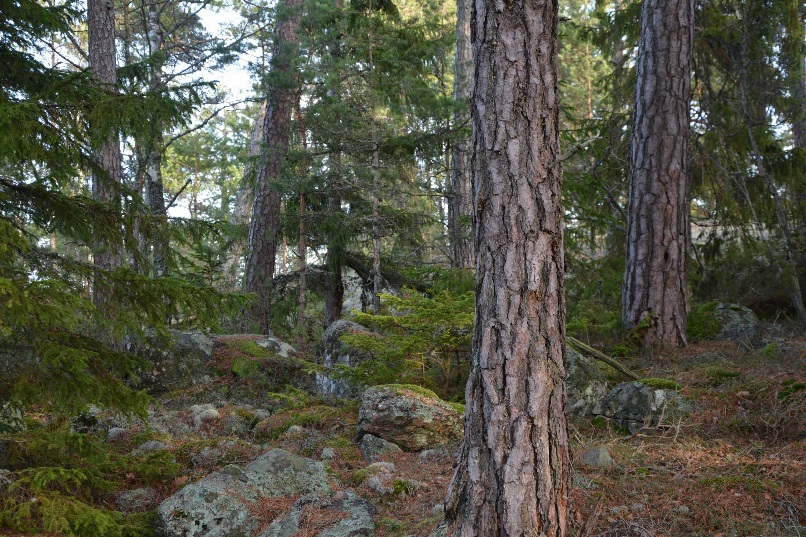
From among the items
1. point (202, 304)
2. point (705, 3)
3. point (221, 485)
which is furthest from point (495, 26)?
point (705, 3)

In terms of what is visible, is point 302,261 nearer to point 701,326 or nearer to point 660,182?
point 660,182

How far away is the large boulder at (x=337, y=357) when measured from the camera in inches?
315

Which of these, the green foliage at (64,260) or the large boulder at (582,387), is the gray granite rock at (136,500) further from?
the large boulder at (582,387)

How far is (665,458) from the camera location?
4340 millimetres

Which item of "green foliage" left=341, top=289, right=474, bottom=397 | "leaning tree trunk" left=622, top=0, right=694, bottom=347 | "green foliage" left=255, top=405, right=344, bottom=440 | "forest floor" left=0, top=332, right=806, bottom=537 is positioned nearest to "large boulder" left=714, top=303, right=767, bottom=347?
"forest floor" left=0, top=332, right=806, bottom=537

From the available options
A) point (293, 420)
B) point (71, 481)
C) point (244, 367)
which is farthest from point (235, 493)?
point (244, 367)

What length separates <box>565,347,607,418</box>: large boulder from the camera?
19.3 feet

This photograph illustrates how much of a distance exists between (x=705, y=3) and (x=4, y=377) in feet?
36.7

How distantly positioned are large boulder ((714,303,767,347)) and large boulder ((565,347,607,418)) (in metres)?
2.54

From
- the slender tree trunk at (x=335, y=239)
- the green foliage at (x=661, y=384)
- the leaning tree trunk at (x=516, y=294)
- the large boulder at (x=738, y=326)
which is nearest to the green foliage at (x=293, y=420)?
the green foliage at (x=661, y=384)

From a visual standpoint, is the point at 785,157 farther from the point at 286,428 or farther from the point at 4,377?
the point at 4,377

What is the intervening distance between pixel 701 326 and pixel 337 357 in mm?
4894

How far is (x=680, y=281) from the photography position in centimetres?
784

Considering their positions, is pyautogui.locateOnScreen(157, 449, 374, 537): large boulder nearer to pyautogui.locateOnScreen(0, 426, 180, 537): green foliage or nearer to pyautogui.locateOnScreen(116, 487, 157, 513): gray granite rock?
pyautogui.locateOnScreen(0, 426, 180, 537): green foliage
